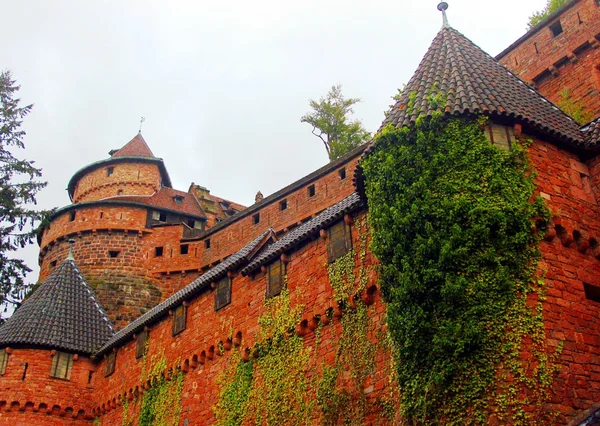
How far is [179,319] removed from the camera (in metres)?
19.7

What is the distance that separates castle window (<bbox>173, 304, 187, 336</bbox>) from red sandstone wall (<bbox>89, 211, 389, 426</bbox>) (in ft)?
0.48

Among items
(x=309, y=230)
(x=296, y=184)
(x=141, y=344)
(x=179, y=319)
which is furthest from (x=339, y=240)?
(x=296, y=184)

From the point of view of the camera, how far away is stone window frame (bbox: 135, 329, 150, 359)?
21.0 meters

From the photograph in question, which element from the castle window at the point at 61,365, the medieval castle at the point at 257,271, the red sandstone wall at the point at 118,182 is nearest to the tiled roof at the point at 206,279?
the medieval castle at the point at 257,271

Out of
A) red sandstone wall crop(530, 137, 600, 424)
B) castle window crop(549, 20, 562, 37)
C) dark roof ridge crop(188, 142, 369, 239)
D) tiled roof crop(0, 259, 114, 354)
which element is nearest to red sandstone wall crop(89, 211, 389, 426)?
tiled roof crop(0, 259, 114, 354)

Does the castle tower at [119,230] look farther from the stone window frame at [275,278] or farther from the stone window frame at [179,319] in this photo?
the stone window frame at [275,278]

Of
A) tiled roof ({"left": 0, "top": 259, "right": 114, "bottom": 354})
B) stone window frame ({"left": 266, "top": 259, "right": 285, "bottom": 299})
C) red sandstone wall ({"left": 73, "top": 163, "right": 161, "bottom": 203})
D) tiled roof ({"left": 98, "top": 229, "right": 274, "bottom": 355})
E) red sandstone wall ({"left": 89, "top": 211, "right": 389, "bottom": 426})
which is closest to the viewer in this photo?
red sandstone wall ({"left": 89, "top": 211, "right": 389, "bottom": 426})

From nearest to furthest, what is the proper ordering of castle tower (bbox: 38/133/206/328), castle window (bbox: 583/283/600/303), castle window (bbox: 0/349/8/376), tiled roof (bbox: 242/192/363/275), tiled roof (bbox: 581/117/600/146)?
castle window (bbox: 583/283/600/303)
tiled roof (bbox: 581/117/600/146)
tiled roof (bbox: 242/192/363/275)
castle window (bbox: 0/349/8/376)
castle tower (bbox: 38/133/206/328)

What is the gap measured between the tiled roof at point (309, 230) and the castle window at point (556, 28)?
11.3 m

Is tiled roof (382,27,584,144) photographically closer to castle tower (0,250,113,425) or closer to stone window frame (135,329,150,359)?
stone window frame (135,329,150,359)

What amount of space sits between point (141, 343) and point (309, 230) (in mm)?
8431

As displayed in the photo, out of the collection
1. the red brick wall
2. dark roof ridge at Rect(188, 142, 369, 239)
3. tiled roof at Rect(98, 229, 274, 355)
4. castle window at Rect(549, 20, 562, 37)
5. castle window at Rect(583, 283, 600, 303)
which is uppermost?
castle window at Rect(549, 20, 562, 37)

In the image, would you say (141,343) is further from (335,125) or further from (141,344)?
(335,125)

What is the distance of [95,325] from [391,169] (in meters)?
16.5
